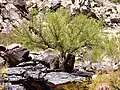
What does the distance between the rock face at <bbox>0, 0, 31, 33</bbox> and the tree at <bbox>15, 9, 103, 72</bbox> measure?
1023 centimetres

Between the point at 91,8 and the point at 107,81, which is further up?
the point at 91,8

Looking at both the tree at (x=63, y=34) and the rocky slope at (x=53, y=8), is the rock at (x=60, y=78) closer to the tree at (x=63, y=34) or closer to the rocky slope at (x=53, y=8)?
the tree at (x=63, y=34)

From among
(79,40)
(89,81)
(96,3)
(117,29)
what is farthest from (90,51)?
(96,3)

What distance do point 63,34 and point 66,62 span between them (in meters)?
1.50

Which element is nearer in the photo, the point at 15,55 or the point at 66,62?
the point at 66,62

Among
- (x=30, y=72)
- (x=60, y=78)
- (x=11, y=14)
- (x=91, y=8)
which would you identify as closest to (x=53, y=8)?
(x=91, y=8)

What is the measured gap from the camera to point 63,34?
1827 cm

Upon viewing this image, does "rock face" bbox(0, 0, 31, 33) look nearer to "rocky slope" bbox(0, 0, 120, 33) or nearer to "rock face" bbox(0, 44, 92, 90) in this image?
"rocky slope" bbox(0, 0, 120, 33)

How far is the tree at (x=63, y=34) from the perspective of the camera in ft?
60.1

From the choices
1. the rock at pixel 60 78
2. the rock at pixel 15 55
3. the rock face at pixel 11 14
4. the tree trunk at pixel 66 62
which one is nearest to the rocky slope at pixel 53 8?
the rock face at pixel 11 14

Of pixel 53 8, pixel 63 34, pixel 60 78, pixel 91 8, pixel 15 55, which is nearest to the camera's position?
pixel 60 78

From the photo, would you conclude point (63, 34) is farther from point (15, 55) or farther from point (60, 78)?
point (15, 55)

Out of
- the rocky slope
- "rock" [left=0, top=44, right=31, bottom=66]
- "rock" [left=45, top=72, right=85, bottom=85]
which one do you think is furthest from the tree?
the rocky slope

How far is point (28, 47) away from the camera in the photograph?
19234mm
